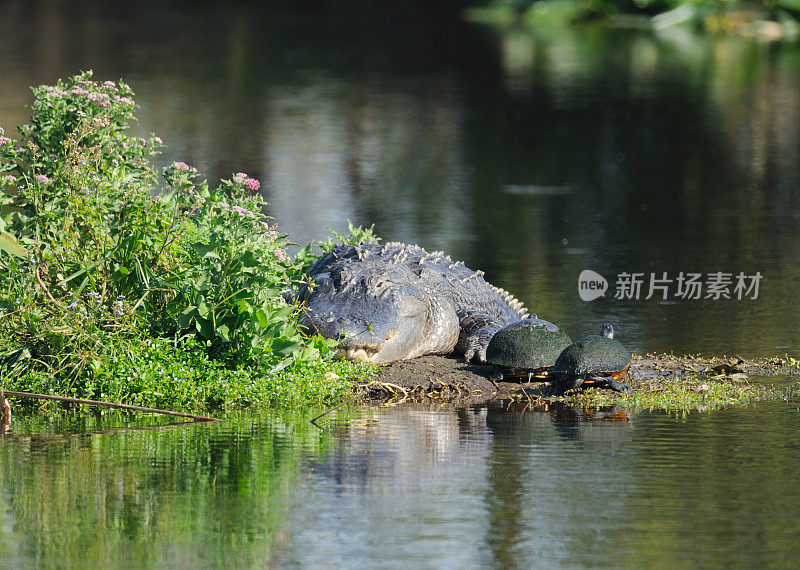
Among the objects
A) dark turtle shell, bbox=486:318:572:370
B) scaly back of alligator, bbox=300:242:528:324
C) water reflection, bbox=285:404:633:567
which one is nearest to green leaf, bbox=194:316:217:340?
water reflection, bbox=285:404:633:567

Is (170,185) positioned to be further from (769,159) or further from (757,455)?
(769,159)

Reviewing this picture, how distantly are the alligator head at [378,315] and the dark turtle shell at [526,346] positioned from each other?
2.22 ft

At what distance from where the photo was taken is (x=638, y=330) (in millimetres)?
12406

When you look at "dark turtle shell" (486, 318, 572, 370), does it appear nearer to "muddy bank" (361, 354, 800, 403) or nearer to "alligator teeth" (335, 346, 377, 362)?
"muddy bank" (361, 354, 800, 403)

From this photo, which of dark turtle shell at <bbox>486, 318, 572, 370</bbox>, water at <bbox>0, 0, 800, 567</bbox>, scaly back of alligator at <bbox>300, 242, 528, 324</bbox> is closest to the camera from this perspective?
water at <bbox>0, 0, 800, 567</bbox>

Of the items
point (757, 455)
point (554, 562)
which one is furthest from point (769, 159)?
point (554, 562)

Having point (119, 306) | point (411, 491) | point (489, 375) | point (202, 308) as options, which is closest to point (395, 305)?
point (489, 375)

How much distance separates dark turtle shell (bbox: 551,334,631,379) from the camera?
9.91 meters

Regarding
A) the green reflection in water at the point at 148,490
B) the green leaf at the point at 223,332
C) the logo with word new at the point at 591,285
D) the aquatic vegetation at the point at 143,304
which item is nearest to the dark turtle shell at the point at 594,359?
the aquatic vegetation at the point at 143,304

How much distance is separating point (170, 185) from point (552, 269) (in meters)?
5.56

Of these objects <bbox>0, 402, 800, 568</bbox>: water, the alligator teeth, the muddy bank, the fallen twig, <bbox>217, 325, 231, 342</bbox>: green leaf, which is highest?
<bbox>217, 325, 231, 342</bbox>: green leaf

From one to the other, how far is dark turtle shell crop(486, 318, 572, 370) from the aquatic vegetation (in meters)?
1.11

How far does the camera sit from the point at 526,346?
1039 centimetres

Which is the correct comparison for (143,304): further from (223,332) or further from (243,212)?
(243,212)
